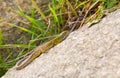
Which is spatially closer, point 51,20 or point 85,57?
point 85,57

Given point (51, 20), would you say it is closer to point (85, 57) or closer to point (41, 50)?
point (41, 50)

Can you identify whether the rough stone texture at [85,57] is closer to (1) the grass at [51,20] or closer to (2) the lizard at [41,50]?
(2) the lizard at [41,50]

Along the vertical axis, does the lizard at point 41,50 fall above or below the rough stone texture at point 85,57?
below

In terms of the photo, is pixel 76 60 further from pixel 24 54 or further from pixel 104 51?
pixel 24 54

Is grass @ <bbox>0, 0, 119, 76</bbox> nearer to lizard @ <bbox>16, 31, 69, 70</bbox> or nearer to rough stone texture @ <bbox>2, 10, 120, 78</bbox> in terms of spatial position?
lizard @ <bbox>16, 31, 69, 70</bbox>

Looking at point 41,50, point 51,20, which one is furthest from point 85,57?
point 51,20

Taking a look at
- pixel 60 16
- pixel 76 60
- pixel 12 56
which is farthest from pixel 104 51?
pixel 12 56

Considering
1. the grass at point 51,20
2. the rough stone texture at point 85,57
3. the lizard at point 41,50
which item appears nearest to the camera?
the rough stone texture at point 85,57

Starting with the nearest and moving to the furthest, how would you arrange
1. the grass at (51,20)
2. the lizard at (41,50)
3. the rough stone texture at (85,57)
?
1. the rough stone texture at (85,57)
2. the lizard at (41,50)
3. the grass at (51,20)

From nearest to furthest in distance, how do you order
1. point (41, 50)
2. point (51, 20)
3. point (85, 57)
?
point (85, 57) → point (41, 50) → point (51, 20)

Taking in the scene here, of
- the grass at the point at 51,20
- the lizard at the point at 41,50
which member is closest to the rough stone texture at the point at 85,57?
the lizard at the point at 41,50
